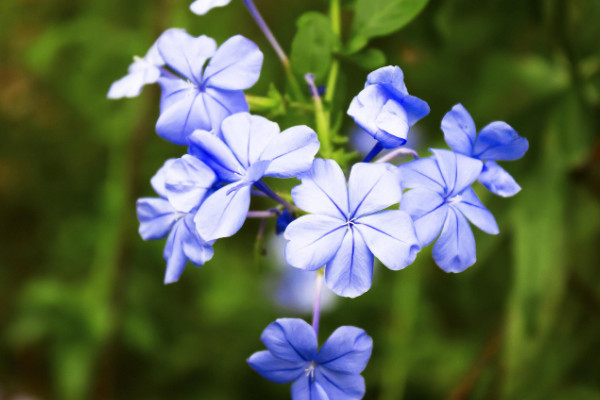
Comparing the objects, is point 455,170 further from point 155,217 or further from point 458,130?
point 155,217

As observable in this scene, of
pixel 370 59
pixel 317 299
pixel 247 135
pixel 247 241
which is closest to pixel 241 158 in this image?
pixel 247 135

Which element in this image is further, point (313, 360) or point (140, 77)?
point (140, 77)

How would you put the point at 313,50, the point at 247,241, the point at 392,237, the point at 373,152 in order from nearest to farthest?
the point at 392,237 < the point at 373,152 < the point at 313,50 < the point at 247,241

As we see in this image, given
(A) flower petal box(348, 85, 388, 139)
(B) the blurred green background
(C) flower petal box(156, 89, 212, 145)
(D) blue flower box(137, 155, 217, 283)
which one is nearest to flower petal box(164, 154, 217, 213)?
(D) blue flower box(137, 155, 217, 283)

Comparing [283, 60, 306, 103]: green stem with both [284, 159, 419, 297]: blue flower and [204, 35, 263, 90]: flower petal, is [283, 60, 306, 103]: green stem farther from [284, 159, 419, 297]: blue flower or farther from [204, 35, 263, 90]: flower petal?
[284, 159, 419, 297]: blue flower

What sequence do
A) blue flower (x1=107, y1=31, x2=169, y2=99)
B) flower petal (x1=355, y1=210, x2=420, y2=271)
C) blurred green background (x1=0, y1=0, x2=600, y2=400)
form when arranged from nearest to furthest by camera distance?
1. flower petal (x1=355, y1=210, x2=420, y2=271)
2. blue flower (x1=107, y1=31, x2=169, y2=99)
3. blurred green background (x1=0, y1=0, x2=600, y2=400)

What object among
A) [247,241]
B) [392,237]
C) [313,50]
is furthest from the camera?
[247,241]

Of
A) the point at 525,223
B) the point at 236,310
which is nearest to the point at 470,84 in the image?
the point at 525,223

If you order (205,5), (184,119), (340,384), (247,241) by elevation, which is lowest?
(247,241)
